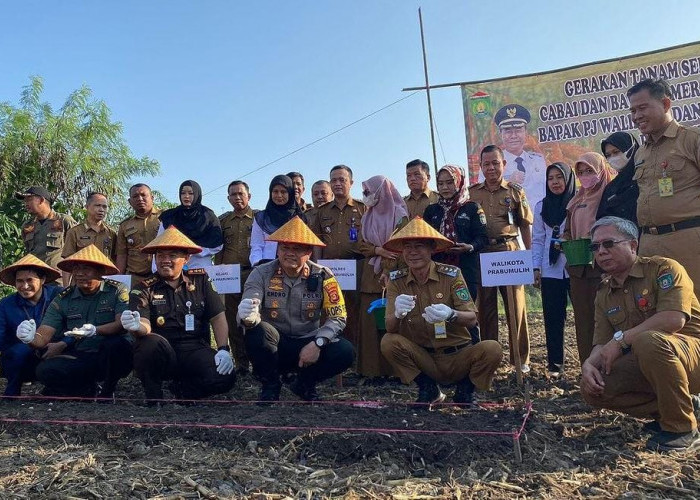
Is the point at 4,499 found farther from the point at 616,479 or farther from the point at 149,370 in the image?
the point at 616,479

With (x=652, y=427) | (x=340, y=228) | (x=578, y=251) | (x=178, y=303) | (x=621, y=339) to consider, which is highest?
(x=340, y=228)

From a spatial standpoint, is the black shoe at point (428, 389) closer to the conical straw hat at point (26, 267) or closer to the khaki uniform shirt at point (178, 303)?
the khaki uniform shirt at point (178, 303)

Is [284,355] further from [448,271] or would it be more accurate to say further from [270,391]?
[448,271]

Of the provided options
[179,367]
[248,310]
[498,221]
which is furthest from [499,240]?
[179,367]

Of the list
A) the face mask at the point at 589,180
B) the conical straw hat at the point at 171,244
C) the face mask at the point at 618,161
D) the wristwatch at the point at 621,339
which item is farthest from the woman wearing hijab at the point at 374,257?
the wristwatch at the point at 621,339

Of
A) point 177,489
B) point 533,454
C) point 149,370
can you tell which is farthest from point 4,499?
point 533,454

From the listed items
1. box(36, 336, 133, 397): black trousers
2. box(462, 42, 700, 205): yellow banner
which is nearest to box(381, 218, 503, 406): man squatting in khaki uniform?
box(36, 336, 133, 397): black trousers

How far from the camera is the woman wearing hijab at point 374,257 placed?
5367mm

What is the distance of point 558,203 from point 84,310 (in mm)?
4170

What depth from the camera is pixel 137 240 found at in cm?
628

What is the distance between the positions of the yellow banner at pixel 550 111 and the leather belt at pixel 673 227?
5.26 metres

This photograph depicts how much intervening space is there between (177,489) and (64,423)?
1398mm

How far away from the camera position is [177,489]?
8.75 ft

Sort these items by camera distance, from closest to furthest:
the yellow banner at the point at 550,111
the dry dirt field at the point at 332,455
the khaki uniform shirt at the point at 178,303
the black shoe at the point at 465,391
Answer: the dry dirt field at the point at 332,455, the black shoe at the point at 465,391, the khaki uniform shirt at the point at 178,303, the yellow banner at the point at 550,111
